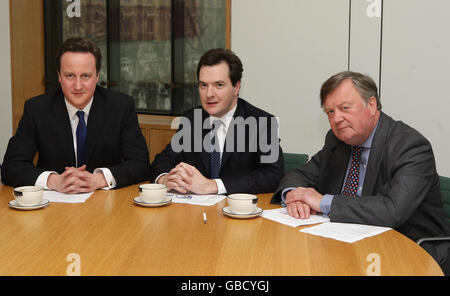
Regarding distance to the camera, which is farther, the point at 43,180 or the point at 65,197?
the point at 43,180

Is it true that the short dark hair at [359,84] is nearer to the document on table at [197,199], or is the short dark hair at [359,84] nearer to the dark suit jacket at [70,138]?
the document on table at [197,199]

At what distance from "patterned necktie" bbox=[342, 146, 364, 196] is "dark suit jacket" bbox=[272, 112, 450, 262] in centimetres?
3

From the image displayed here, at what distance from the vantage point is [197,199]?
225 centimetres

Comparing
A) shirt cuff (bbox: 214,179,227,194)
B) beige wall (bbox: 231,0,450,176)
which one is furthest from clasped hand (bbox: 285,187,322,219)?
beige wall (bbox: 231,0,450,176)

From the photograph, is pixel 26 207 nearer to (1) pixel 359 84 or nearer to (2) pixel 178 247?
(2) pixel 178 247

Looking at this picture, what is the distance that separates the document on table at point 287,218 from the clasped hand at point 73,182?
2.73ft

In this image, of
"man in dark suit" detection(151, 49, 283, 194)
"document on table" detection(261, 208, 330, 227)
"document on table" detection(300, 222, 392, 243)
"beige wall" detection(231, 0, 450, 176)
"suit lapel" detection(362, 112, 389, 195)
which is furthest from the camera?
"beige wall" detection(231, 0, 450, 176)

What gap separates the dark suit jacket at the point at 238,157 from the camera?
2492 millimetres

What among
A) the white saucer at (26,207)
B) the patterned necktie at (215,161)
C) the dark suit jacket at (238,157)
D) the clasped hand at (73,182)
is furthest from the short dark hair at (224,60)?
the white saucer at (26,207)

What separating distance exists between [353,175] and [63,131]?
1501 mm

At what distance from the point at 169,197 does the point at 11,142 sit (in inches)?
40.2

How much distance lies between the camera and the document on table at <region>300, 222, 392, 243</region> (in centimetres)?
170

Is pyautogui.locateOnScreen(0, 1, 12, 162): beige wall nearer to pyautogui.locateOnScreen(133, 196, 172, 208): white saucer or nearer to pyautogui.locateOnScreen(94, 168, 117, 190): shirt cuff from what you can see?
pyautogui.locateOnScreen(94, 168, 117, 190): shirt cuff

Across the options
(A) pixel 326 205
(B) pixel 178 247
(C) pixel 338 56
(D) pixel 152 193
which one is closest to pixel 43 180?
(D) pixel 152 193
